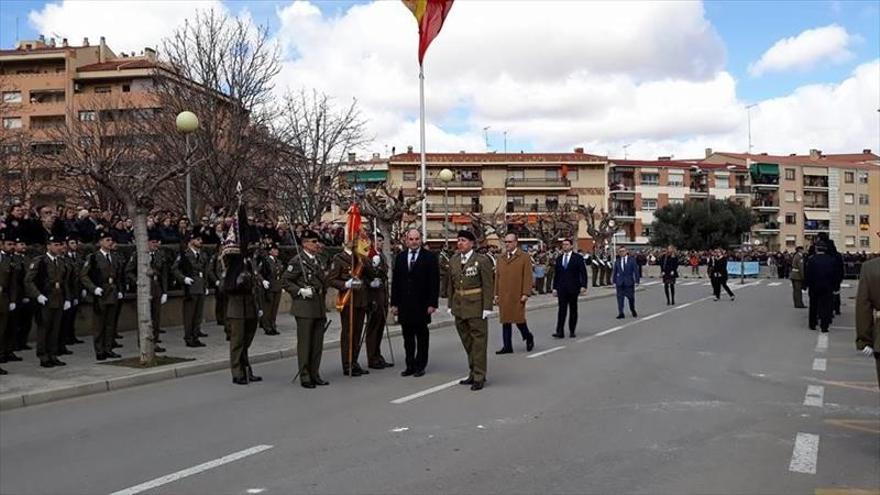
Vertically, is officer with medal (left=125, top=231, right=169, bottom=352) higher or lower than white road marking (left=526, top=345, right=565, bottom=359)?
higher

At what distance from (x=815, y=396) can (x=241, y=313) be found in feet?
24.8

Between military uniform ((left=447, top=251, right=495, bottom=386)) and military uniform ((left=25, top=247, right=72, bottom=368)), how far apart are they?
630 cm

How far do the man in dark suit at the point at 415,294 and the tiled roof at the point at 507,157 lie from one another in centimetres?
7722

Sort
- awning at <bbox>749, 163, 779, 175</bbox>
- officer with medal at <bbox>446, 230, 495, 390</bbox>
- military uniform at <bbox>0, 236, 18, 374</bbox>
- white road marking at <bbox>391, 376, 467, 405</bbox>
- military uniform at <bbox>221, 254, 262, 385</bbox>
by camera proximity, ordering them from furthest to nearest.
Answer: awning at <bbox>749, 163, 779, 175</bbox>, military uniform at <bbox>0, 236, 18, 374</bbox>, military uniform at <bbox>221, 254, 262, 385</bbox>, officer with medal at <bbox>446, 230, 495, 390</bbox>, white road marking at <bbox>391, 376, 467, 405</bbox>

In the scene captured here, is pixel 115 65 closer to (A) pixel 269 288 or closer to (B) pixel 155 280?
(A) pixel 269 288

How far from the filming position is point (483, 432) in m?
8.17

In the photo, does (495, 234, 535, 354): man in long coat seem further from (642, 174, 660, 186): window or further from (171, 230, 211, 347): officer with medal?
(642, 174, 660, 186): window

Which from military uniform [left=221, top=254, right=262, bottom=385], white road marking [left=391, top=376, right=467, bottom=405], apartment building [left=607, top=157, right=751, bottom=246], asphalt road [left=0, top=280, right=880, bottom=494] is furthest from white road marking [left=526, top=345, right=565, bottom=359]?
apartment building [left=607, top=157, right=751, bottom=246]

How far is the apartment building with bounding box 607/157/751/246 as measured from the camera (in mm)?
95125

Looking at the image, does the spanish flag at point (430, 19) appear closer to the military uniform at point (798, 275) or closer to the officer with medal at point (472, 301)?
the military uniform at point (798, 275)

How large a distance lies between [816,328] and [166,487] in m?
16.9

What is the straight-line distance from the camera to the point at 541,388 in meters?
10.8

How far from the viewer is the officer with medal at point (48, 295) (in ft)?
41.9

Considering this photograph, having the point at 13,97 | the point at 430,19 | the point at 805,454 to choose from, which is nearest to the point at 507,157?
the point at 13,97
